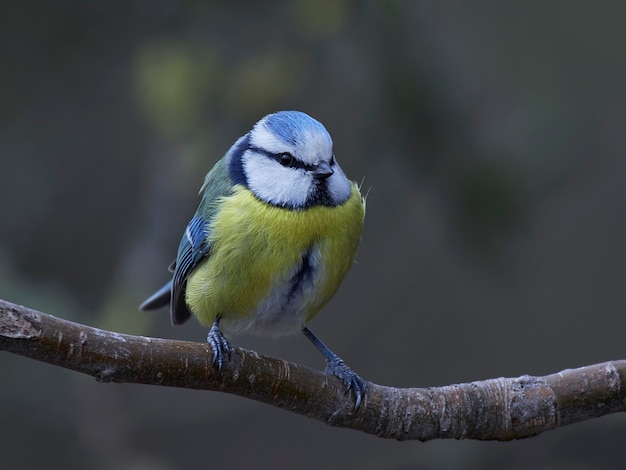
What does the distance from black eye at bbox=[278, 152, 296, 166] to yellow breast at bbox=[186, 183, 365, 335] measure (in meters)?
0.13

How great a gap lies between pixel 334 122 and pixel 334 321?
946 millimetres

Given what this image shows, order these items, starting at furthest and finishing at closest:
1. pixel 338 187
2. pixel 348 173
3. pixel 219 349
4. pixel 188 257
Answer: pixel 348 173
pixel 188 257
pixel 338 187
pixel 219 349

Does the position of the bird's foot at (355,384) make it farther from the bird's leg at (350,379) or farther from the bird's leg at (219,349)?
the bird's leg at (219,349)

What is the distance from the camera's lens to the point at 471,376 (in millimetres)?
4230

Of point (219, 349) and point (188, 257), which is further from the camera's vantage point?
point (188, 257)

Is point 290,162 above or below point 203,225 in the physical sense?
above

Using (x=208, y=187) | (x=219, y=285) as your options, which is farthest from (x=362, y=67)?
(x=219, y=285)

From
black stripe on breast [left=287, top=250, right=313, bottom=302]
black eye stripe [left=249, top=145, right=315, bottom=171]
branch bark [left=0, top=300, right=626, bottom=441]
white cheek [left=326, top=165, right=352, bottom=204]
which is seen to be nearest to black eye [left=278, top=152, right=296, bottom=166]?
black eye stripe [left=249, top=145, right=315, bottom=171]

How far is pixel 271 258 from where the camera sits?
2.42m

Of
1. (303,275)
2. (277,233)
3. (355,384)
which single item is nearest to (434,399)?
(355,384)

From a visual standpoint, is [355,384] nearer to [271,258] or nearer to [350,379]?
[350,379]

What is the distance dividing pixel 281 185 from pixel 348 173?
1.12m

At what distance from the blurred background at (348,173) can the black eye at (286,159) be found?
Result: 0.80 metres

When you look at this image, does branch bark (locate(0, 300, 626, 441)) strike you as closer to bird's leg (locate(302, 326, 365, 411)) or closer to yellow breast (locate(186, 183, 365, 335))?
bird's leg (locate(302, 326, 365, 411))
